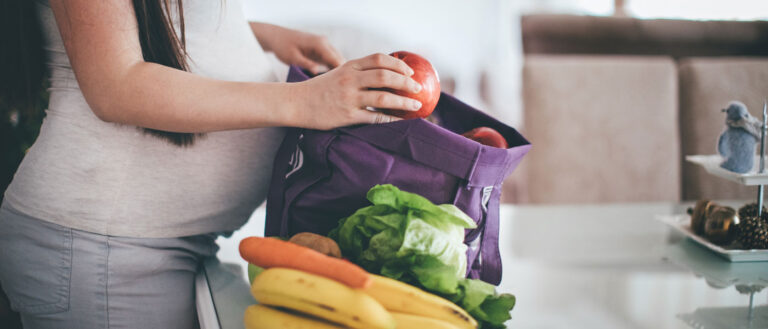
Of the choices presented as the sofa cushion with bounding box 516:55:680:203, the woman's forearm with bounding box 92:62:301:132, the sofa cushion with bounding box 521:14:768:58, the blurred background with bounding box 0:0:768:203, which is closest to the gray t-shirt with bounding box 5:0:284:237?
the woman's forearm with bounding box 92:62:301:132

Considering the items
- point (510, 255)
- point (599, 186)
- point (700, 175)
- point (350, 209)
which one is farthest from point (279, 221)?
point (700, 175)

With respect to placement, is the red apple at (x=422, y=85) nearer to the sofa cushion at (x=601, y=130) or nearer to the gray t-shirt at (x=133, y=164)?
the gray t-shirt at (x=133, y=164)

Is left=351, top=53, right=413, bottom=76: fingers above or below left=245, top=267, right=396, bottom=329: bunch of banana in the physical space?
above

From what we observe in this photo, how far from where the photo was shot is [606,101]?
1706 millimetres

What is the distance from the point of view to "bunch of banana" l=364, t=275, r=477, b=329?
51cm

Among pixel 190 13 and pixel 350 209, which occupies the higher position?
pixel 190 13

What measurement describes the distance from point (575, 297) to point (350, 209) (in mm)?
332

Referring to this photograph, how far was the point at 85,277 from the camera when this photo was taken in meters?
0.74

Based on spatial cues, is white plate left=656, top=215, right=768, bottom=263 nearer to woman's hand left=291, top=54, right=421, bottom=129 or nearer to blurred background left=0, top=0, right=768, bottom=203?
woman's hand left=291, top=54, right=421, bottom=129

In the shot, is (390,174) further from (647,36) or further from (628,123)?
(647,36)

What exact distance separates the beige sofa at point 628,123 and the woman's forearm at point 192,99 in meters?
1.20

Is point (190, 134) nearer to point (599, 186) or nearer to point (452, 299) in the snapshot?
point (452, 299)

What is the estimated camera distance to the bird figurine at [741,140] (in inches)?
33.0

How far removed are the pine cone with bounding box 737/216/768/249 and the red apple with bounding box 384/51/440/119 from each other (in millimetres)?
551
